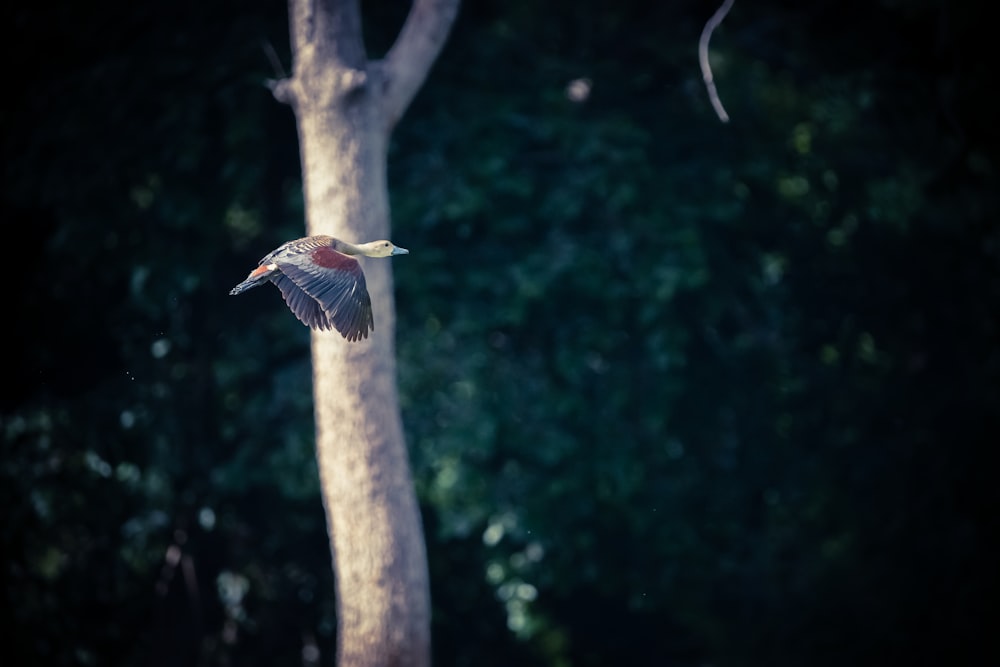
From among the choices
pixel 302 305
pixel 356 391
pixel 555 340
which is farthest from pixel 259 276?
pixel 555 340

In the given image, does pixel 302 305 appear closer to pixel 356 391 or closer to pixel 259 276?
pixel 259 276

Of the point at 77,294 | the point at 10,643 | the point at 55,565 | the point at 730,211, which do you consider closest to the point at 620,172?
the point at 730,211

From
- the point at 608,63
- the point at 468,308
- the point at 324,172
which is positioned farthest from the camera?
the point at 608,63

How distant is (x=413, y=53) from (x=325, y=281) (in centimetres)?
260

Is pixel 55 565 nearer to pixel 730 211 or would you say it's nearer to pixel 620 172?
pixel 620 172

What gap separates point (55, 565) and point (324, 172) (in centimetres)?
414

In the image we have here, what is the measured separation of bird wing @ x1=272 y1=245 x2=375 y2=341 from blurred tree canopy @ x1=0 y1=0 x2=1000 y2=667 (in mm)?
3157

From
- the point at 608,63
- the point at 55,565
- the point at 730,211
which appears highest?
the point at 608,63

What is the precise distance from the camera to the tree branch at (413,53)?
6.19 m

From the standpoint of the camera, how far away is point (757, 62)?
8.30 m

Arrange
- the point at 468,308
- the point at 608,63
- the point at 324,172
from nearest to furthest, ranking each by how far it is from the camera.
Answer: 1. the point at 324,172
2. the point at 468,308
3. the point at 608,63

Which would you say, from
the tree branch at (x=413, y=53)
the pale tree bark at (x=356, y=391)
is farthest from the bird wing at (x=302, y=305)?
the tree branch at (x=413, y=53)

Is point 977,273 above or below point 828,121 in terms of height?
below

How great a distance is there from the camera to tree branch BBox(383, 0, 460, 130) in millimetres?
6191
